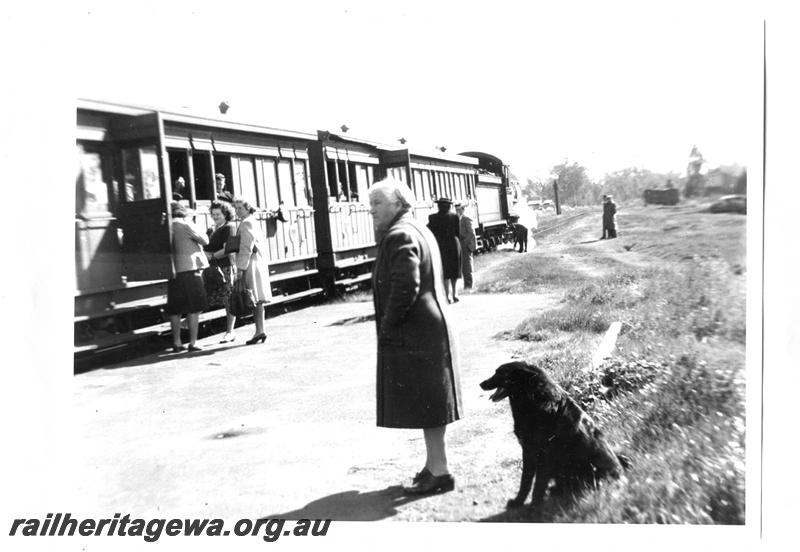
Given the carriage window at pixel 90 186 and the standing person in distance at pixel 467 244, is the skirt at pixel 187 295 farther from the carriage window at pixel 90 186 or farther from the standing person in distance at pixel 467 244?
the standing person in distance at pixel 467 244

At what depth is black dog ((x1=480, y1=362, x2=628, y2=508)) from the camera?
3.01 m

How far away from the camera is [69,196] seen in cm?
382

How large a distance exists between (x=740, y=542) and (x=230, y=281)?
2.92 meters

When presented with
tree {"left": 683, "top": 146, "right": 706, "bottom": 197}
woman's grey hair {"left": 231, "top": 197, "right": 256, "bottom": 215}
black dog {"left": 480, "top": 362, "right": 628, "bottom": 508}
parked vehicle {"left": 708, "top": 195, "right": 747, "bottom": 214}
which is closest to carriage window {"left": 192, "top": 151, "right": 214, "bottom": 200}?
woman's grey hair {"left": 231, "top": 197, "right": 256, "bottom": 215}

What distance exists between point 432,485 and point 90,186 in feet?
7.90

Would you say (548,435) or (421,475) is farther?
(421,475)

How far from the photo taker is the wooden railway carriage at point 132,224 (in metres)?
3.83

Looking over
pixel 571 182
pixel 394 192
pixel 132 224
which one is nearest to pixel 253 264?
pixel 132 224

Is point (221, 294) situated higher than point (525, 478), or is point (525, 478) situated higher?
point (221, 294)

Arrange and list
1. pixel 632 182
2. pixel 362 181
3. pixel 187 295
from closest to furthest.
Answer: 1. pixel 632 182
2. pixel 187 295
3. pixel 362 181

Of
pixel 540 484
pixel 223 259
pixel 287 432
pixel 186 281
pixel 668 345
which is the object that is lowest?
pixel 540 484

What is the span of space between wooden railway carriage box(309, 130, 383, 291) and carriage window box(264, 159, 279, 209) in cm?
26
